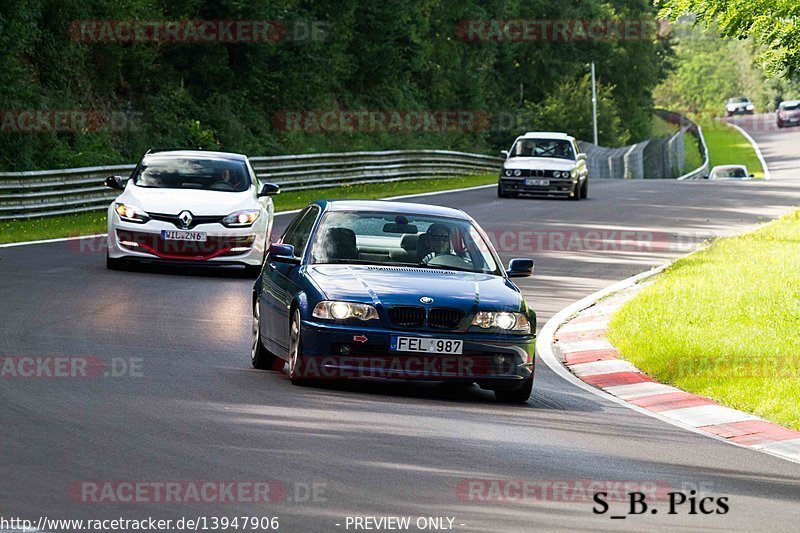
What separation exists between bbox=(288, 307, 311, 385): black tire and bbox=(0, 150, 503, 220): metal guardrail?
1803cm

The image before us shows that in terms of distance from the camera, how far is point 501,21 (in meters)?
73.7

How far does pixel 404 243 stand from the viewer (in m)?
12.1

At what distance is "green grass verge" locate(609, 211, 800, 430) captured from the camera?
476 inches

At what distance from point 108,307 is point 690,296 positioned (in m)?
6.60

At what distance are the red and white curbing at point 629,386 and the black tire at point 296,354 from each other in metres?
2.58

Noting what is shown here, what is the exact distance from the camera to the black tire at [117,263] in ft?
65.5

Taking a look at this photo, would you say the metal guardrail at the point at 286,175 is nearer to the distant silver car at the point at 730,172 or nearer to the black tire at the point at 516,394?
the distant silver car at the point at 730,172

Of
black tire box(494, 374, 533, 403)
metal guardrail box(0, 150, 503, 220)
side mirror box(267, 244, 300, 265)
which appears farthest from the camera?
metal guardrail box(0, 150, 503, 220)

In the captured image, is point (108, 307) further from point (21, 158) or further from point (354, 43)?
point (354, 43)
